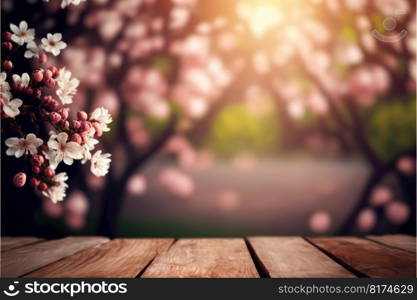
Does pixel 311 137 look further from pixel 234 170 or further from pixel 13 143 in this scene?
pixel 13 143

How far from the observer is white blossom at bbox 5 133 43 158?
1049 millimetres

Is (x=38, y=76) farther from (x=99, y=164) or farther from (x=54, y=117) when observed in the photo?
(x=99, y=164)

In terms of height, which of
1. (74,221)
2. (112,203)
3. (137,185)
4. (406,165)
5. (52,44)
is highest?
(52,44)

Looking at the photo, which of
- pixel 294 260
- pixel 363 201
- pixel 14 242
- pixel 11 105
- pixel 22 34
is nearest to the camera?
pixel 11 105

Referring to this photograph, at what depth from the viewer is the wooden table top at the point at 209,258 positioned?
3.67ft

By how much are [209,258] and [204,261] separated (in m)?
0.04

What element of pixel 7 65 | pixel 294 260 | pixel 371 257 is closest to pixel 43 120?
pixel 7 65

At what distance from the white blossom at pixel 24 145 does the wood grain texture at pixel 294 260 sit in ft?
2.30

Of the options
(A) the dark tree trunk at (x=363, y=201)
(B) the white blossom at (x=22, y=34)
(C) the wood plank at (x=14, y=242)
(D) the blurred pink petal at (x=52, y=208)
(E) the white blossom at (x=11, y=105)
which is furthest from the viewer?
(A) the dark tree trunk at (x=363, y=201)

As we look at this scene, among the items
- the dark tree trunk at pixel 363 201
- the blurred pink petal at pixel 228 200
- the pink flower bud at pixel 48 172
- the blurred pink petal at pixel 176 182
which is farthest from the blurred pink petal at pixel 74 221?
the dark tree trunk at pixel 363 201

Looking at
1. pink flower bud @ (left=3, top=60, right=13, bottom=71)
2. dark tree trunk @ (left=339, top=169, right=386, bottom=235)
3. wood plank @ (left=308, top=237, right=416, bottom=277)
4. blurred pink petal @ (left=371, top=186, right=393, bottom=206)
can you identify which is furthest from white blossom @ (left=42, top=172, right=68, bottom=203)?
blurred pink petal @ (left=371, top=186, right=393, bottom=206)

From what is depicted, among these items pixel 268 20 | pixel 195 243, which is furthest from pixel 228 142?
pixel 195 243

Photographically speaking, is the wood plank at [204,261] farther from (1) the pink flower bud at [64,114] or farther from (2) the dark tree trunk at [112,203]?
(2) the dark tree trunk at [112,203]

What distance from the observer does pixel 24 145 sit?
1.06 m
